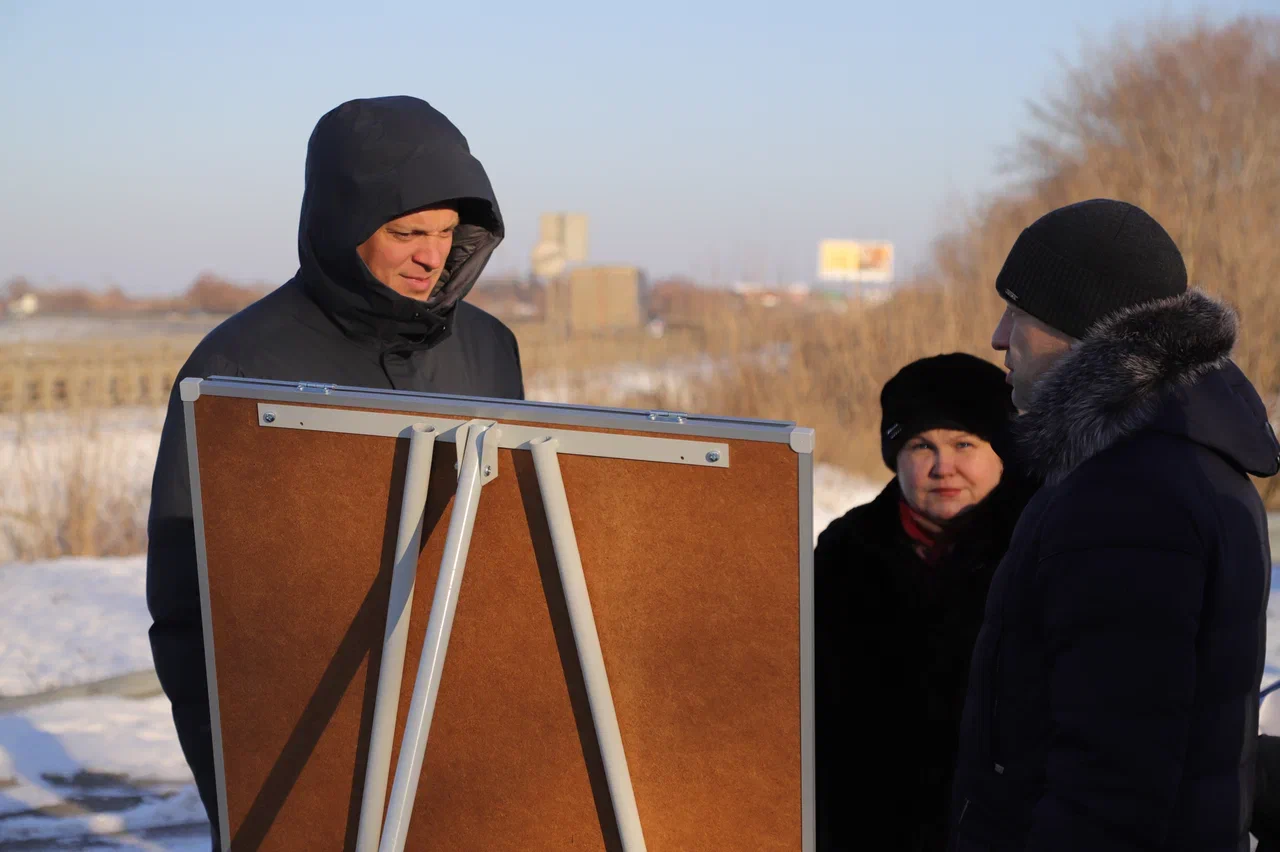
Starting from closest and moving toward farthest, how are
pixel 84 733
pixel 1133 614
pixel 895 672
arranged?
pixel 1133 614
pixel 895 672
pixel 84 733

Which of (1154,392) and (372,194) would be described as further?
(372,194)

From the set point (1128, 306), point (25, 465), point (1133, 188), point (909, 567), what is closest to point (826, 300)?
point (1133, 188)

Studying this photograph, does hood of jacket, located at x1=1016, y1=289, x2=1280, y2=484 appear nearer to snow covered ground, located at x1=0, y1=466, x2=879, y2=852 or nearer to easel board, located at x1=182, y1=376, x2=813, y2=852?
easel board, located at x1=182, y1=376, x2=813, y2=852

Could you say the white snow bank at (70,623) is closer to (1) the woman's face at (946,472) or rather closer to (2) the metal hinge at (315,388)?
(1) the woman's face at (946,472)

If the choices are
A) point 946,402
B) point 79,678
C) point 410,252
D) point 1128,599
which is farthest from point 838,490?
point 1128,599

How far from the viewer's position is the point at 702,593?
1.53 metres

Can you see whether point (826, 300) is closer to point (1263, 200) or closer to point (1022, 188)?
point (1263, 200)

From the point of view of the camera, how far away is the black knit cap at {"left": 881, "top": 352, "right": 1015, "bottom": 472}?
9.28ft

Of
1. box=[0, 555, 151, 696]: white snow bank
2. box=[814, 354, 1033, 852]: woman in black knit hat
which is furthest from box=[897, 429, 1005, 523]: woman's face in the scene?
box=[0, 555, 151, 696]: white snow bank

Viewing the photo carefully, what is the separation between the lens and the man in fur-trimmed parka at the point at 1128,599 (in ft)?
4.72

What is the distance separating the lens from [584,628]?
1.55m

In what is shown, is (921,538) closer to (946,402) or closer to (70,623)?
(946,402)

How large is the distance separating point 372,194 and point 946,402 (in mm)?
1377

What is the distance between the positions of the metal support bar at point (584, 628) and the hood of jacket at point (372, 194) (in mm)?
1024
